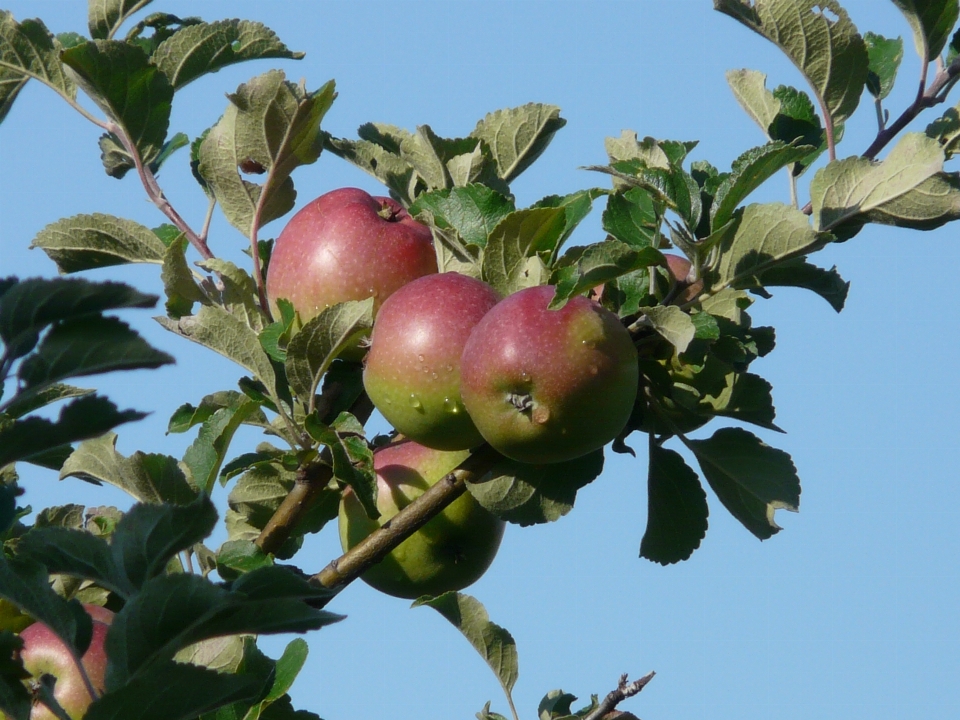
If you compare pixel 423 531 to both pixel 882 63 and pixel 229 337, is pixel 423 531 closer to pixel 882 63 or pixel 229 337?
pixel 229 337

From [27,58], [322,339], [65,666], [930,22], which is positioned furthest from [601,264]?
[27,58]

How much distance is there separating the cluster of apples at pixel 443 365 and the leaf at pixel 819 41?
1.65 ft

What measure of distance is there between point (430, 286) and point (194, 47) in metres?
0.70

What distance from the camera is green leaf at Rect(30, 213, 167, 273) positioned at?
205 cm

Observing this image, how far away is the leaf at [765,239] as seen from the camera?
1.55 meters

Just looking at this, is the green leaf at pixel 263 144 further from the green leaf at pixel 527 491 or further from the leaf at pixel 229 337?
the green leaf at pixel 527 491

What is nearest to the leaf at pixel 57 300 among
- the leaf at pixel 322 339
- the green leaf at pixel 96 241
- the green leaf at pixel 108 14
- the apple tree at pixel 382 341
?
the apple tree at pixel 382 341

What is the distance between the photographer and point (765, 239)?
1.56 metres

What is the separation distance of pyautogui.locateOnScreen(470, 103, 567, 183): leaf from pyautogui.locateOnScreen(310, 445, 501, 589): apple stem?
0.63 meters

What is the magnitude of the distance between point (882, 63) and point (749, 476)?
0.70 m

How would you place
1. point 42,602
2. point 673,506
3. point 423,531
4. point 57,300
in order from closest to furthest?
point 57,300 → point 42,602 → point 673,506 → point 423,531

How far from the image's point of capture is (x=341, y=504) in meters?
2.06

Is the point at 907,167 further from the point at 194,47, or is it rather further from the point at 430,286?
the point at 194,47

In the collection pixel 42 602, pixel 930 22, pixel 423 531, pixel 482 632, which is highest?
pixel 930 22
